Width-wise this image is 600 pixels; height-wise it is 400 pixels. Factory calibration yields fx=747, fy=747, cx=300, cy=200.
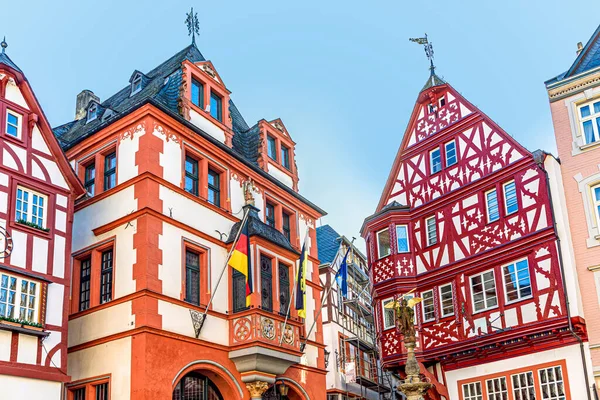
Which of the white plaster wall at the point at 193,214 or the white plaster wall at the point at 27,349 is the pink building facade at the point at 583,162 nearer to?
the white plaster wall at the point at 193,214

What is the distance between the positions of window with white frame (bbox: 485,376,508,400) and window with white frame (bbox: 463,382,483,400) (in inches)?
15.4

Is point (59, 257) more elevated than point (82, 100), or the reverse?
point (82, 100)

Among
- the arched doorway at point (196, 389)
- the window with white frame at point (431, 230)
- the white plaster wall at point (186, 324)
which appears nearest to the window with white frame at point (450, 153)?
the window with white frame at point (431, 230)

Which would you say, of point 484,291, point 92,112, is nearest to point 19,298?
point 92,112

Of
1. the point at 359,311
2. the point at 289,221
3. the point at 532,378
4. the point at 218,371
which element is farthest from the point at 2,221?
the point at 359,311

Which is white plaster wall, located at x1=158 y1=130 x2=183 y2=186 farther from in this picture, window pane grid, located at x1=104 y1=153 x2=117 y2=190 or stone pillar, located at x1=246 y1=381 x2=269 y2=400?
stone pillar, located at x1=246 y1=381 x2=269 y2=400

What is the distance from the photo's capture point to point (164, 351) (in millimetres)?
20188

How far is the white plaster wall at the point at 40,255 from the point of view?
1970 centimetres

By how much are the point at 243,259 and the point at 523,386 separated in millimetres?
10418

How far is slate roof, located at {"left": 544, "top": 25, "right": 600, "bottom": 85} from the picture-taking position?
26.3 metres

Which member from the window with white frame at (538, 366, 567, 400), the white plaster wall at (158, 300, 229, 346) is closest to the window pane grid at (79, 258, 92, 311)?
the white plaster wall at (158, 300, 229, 346)

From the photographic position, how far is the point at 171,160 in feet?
75.3

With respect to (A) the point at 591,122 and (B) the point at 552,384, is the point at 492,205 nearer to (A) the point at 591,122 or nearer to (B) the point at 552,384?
(A) the point at 591,122

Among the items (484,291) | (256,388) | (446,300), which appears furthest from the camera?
(446,300)
